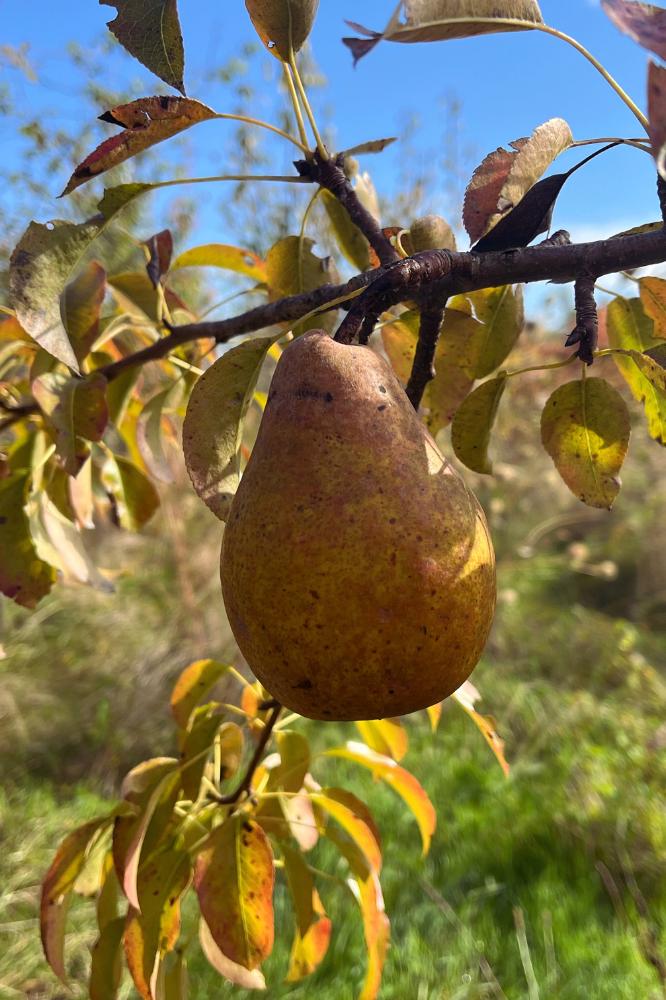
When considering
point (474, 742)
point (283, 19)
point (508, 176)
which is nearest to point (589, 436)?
point (508, 176)

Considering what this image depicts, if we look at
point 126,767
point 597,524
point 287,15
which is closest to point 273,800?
point 287,15

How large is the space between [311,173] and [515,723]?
113 inches

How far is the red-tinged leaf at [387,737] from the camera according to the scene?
3.05 ft

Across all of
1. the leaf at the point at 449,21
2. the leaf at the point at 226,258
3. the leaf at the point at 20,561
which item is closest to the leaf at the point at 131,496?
the leaf at the point at 20,561

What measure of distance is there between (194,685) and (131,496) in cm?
35

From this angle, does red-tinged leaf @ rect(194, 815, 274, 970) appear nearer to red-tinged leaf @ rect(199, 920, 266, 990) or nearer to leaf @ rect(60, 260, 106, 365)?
red-tinged leaf @ rect(199, 920, 266, 990)

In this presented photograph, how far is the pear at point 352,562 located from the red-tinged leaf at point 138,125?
23 centimetres

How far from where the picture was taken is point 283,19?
1.92ft

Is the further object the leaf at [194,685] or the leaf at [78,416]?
the leaf at [194,685]

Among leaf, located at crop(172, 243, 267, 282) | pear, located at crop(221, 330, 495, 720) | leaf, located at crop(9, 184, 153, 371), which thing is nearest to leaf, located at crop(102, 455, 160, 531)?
leaf, located at crop(172, 243, 267, 282)

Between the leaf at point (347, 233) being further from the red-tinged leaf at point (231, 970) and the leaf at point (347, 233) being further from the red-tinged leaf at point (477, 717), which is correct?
the red-tinged leaf at point (231, 970)

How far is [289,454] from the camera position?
470mm

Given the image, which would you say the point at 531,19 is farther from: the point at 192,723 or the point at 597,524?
the point at 597,524

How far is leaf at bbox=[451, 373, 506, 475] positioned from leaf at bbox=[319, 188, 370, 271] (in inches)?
8.8
